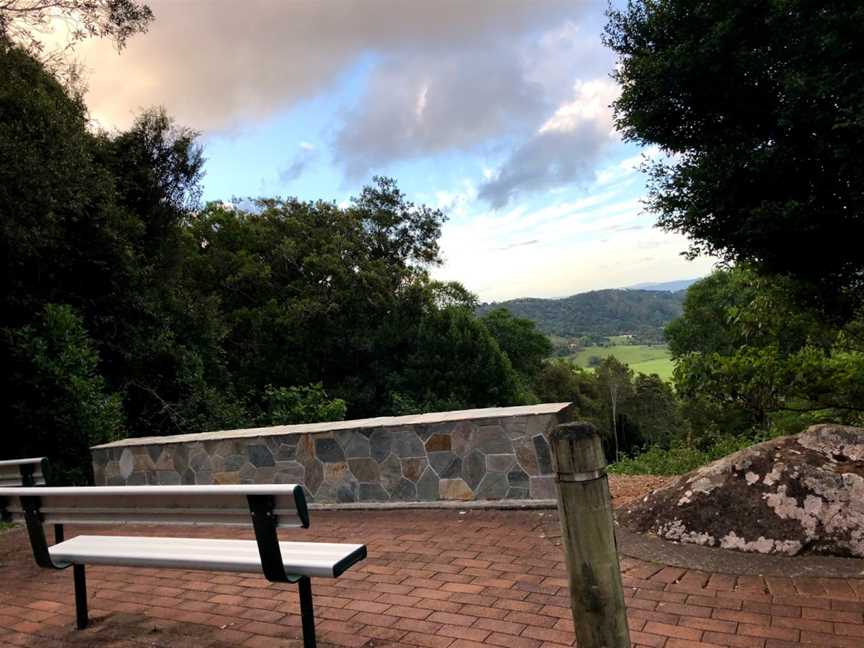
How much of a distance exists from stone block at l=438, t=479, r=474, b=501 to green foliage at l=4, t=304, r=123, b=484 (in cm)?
539

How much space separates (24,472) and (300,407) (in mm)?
6677

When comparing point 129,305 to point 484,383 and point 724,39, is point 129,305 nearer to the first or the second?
point 724,39

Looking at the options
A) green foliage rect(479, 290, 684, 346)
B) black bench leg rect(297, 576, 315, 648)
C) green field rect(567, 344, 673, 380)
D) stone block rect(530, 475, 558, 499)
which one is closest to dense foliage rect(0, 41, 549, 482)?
stone block rect(530, 475, 558, 499)

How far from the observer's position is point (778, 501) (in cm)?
339

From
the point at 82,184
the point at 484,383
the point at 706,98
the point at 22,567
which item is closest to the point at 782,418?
the point at 706,98

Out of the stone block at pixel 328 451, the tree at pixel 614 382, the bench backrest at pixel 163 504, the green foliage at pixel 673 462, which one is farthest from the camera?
the tree at pixel 614 382

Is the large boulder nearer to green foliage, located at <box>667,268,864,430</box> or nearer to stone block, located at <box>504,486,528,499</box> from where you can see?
stone block, located at <box>504,486,528,499</box>

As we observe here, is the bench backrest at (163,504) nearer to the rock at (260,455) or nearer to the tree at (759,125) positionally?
the rock at (260,455)

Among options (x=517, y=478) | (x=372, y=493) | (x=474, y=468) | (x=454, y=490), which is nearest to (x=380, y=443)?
(x=372, y=493)

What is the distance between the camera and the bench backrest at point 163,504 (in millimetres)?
2404

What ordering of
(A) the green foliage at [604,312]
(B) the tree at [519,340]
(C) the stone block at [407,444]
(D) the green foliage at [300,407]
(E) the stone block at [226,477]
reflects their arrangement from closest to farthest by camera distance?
1. (C) the stone block at [407,444]
2. (E) the stone block at [226,477]
3. (D) the green foliage at [300,407]
4. (B) the tree at [519,340]
5. (A) the green foliage at [604,312]

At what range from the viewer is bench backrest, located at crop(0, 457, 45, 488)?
155 inches

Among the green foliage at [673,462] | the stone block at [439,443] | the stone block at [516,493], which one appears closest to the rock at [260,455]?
the stone block at [439,443]

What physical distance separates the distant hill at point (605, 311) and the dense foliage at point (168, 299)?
42.8 metres
